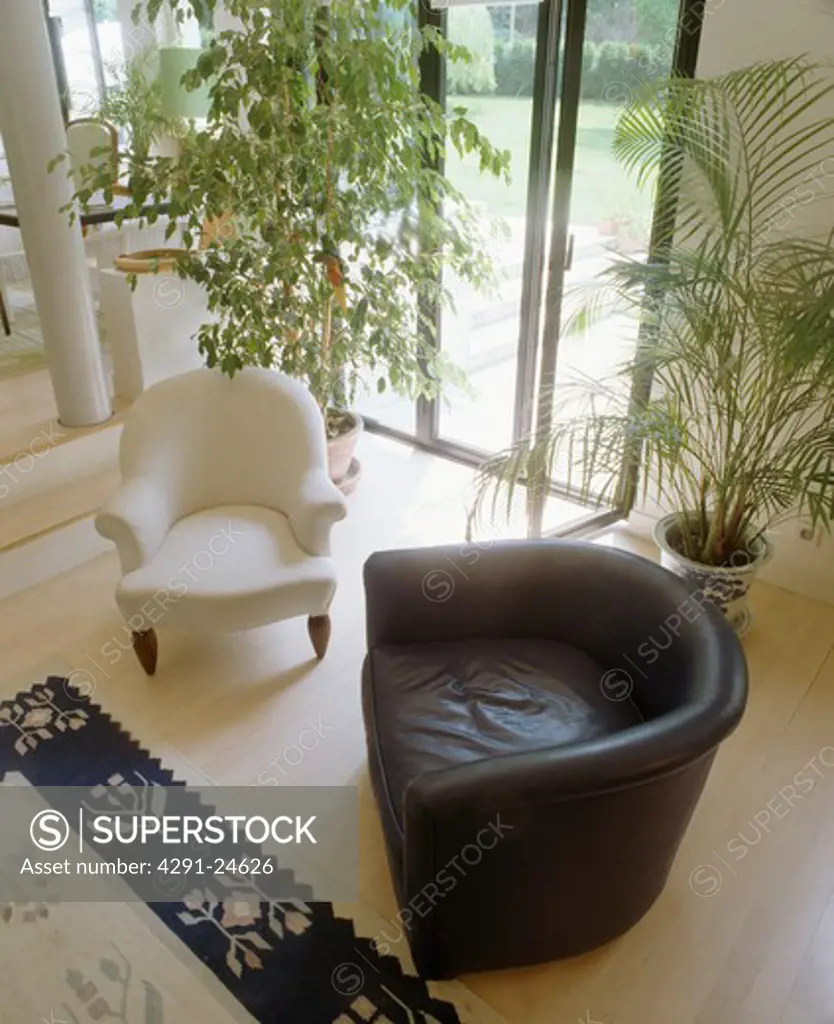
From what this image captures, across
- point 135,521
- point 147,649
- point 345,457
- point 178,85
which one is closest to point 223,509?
point 135,521

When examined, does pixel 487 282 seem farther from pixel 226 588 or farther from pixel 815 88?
pixel 226 588

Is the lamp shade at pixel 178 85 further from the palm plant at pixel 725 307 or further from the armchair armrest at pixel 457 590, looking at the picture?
the armchair armrest at pixel 457 590

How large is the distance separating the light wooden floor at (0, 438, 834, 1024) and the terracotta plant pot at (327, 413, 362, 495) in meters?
0.23

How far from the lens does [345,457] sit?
11.1 ft

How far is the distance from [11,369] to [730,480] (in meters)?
3.42

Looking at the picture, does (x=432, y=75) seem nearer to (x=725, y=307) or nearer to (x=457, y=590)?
(x=725, y=307)

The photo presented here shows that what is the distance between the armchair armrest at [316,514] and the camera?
2322 millimetres

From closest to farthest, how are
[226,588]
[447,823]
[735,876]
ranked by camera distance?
1. [447,823]
2. [735,876]
3. [226,588]

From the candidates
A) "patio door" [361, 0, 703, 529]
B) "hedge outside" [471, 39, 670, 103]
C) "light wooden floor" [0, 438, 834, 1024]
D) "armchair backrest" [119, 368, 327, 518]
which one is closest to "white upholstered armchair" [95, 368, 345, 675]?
"armchair backrest" [119, 368, 327, 518]

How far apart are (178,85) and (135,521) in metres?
2.15

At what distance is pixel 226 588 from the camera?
219 cm

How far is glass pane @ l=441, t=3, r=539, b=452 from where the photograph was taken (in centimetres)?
295

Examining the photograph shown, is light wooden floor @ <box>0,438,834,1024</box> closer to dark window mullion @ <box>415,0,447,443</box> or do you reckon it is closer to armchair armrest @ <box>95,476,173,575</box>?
armchair armrest @ <box>95,476,173,575</box>

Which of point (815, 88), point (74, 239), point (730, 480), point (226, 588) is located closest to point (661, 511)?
point (730, 480)
